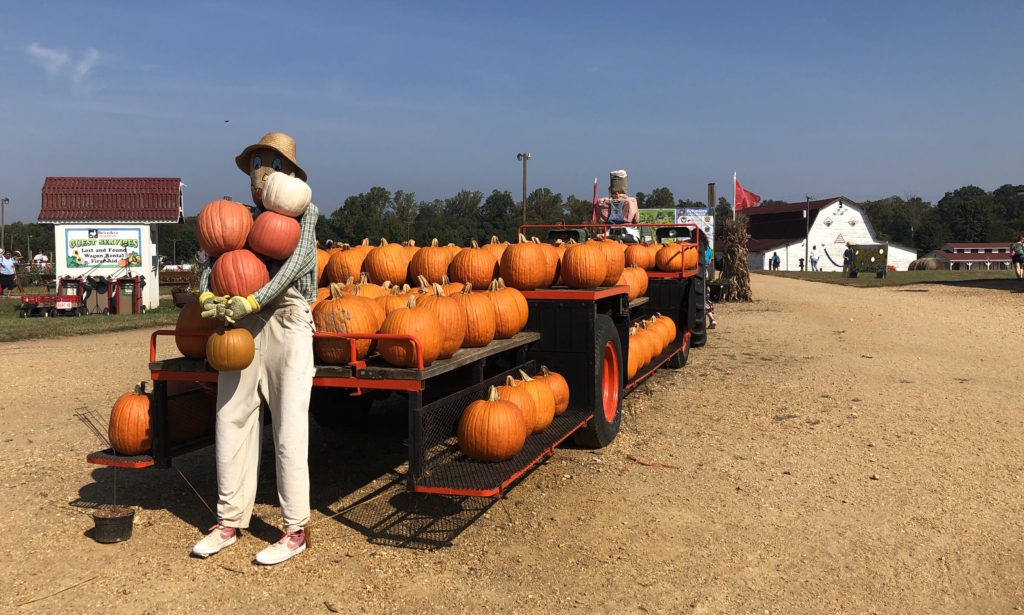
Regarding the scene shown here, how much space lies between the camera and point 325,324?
4.39 metres

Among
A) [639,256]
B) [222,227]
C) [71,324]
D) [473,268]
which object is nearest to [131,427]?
[222,227]

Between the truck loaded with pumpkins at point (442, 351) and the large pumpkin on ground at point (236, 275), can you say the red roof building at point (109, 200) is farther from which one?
the large pumpkin on ground at point (236, 275)

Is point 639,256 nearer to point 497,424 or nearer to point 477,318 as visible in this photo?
point 477,318

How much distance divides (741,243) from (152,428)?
19.2 metres

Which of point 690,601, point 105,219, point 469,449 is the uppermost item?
point 105,219

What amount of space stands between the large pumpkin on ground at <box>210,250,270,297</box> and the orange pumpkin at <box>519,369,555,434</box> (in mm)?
1906

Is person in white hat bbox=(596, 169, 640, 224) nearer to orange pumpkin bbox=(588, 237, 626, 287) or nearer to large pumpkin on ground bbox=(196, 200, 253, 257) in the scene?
orange pumpkin bbox=(588, 237, 626, 287)

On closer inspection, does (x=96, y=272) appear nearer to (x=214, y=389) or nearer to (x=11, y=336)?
(x=11, y=336)

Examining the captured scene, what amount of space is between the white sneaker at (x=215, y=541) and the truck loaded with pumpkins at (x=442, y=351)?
0.60m

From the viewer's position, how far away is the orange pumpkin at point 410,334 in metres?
4.14

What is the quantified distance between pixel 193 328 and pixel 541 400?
2192mm

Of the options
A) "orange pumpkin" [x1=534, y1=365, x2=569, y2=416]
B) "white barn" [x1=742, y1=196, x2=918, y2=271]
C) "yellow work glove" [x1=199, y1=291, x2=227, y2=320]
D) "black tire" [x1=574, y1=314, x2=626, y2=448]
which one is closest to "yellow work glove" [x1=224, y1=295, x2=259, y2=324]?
"yellow work glove" [x1=199, y1=291, x2=227, y2=320]

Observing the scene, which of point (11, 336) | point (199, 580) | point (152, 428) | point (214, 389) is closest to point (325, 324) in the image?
point (214, 389)

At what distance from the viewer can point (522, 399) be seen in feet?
15.9
